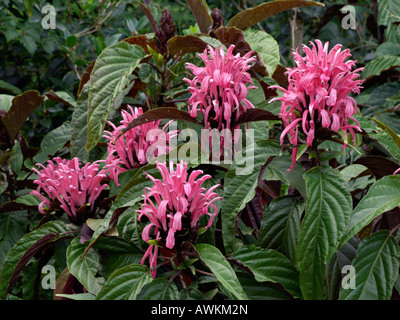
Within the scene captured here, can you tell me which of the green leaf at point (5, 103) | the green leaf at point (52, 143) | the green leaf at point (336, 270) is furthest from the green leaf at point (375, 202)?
the green leaf at point (5, 103)

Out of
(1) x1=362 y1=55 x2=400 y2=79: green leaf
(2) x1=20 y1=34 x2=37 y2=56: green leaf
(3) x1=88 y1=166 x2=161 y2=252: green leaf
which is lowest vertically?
(3) x1=88 y1=166 x2=161 y2=252: green leaf

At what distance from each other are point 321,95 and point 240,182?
0.67ft

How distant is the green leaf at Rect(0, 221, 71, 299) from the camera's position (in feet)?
3.16

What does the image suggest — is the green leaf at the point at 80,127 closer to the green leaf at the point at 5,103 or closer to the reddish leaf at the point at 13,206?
the reddish leaf at the point at 13,206

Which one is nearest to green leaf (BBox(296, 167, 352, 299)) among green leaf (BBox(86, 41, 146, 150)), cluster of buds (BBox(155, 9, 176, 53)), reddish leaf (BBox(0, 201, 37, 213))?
green leaf (BBox(86, 41, 146, 150))

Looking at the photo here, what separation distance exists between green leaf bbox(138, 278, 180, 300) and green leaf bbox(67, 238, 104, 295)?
0.11 meters

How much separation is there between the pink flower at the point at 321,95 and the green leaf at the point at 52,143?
72 centimetres

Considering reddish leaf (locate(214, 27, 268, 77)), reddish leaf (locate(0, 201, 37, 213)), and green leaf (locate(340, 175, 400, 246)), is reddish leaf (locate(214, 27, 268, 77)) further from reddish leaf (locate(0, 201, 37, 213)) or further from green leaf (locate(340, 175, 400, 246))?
reddish leaf (locate(0, 201, 37, 213))

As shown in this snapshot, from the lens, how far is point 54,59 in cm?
223

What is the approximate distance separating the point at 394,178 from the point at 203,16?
2.25 ft

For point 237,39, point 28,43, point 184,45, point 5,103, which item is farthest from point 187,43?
point 28,43

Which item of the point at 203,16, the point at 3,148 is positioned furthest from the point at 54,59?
the point at 203,16
